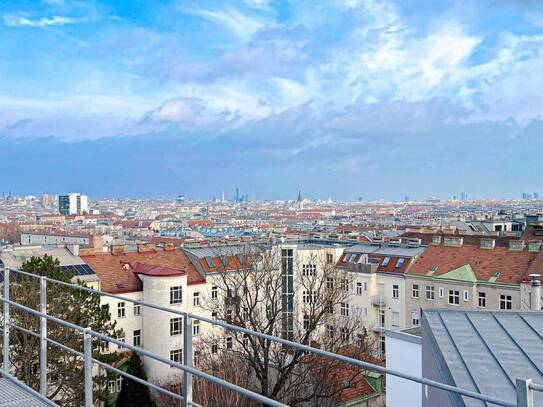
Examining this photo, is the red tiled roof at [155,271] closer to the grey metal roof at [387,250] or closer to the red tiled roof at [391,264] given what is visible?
the red tiled roof at [391,264]

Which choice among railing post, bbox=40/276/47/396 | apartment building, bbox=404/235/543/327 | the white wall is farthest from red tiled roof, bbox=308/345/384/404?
railing post, bbox=40/276/47/396

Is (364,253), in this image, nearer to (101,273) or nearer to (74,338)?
(101,273)

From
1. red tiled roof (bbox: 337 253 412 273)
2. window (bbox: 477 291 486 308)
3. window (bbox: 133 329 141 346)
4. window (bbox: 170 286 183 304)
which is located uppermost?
red tiled roof (bbox: 337 253 412 273)

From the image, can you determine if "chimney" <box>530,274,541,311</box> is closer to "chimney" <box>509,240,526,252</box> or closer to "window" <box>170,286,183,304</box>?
"chimney" <box>509,240,526,252</box>

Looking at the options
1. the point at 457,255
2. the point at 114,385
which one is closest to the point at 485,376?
the point at 114,385

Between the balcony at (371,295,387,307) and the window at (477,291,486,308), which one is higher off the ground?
the window at (477,291,486,308)

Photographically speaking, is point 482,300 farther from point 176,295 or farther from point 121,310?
point 121,310

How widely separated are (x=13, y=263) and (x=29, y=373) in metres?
15.6

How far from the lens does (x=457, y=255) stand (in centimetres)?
3366

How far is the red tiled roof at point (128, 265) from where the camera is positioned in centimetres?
2853

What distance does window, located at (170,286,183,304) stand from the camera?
28516 millimetres

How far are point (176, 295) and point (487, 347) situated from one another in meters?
23.8

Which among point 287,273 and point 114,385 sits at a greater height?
point 287,273

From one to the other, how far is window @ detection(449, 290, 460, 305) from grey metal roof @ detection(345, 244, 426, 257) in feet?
13.3
